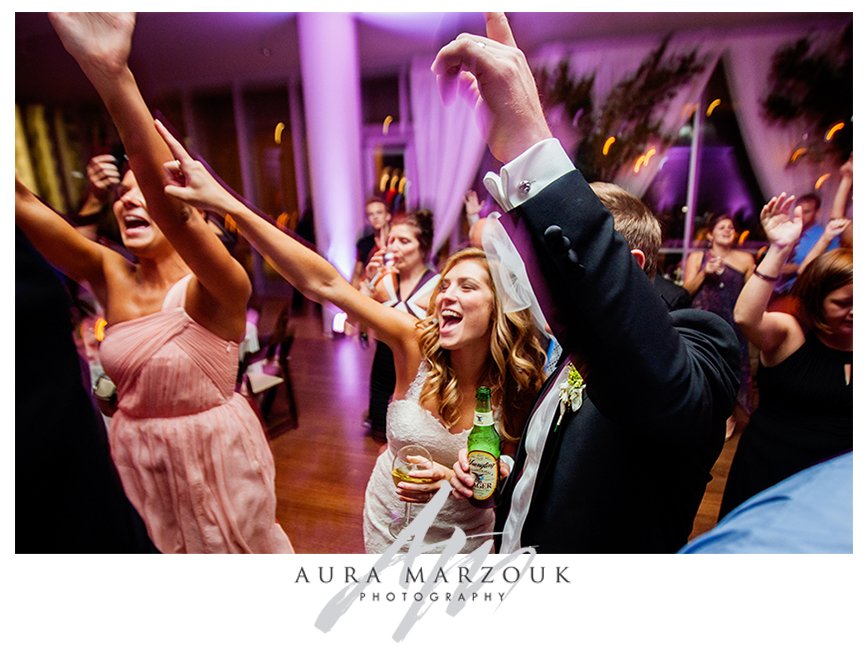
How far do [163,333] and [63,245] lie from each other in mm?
257

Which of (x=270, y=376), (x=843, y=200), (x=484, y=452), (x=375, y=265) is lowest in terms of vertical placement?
(x=484, y=452)

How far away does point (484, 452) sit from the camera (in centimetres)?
108

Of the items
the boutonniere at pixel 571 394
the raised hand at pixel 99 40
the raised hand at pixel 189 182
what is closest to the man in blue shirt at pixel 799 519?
the boutonniere at pixel 571 394

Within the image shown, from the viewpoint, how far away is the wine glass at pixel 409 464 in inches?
43.7

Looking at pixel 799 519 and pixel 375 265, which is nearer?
pixel 799 519

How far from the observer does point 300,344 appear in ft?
3.70

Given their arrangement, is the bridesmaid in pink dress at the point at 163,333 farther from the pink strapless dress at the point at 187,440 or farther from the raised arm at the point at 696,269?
the raised arm at the point at 696,269

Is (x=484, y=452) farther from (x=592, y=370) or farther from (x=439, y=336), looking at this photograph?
(x=592, y=370)

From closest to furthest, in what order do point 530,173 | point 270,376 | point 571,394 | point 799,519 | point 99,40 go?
point 799,519 < point 530,173 < point 571,394 < point 99,40 < point 270,376

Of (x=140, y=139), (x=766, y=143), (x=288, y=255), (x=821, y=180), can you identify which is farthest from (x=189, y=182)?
(x=821, y=180)

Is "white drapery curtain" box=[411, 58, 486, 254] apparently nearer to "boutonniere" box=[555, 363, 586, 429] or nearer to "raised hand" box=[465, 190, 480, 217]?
"raised hand" box=[465, 190, 480, 217]

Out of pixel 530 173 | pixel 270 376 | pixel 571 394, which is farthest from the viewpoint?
pixel 270 376
